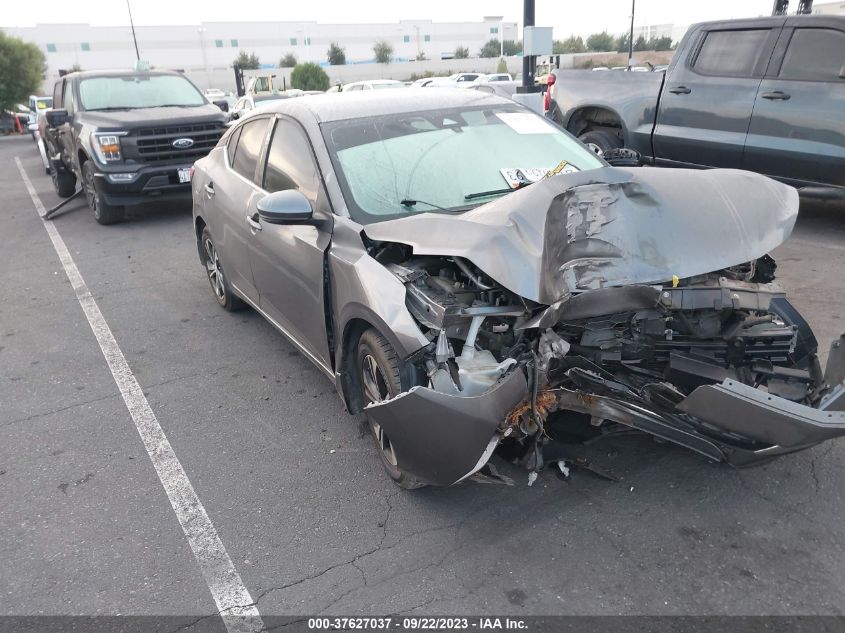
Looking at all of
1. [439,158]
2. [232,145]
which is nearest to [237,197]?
[232,145]

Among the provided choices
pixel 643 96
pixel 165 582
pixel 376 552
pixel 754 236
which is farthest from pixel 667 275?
pixel 643 96

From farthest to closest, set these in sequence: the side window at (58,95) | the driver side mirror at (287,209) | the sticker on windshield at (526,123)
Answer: the side window at (58,95) < the sticker on windshield at (526,123) < the driver side mirror at (287,209)

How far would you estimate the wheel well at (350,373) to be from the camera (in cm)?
341

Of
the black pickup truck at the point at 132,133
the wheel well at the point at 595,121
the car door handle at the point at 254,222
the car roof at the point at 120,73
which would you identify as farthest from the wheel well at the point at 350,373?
the car roof at the point at 120,73

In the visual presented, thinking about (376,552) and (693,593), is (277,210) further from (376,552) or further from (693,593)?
(693,593)

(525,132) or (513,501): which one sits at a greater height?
(525,132)

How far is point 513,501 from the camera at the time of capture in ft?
10.3

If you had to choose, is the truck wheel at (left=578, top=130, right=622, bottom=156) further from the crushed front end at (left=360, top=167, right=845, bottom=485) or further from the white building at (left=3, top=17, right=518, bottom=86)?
the white building at (left=3, top=17, right=518, bottom=86)

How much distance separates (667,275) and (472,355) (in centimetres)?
89

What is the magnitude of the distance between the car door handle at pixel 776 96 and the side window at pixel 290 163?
5.24 m

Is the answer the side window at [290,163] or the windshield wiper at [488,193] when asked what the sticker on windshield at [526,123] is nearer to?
the windshield wiper at [488,193]

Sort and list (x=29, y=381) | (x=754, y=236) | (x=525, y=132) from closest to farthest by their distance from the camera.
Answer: (x=754, y=236)
(x=525, y=132)
(x=29, y=381)

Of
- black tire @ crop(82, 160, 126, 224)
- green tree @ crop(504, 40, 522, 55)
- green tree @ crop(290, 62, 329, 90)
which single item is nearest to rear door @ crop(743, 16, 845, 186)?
black tire @ crop(82, 160, 126, 224)

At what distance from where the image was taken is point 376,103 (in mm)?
4172
